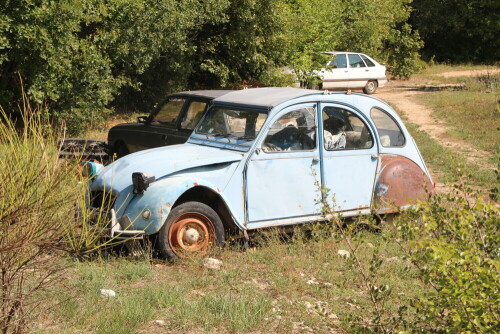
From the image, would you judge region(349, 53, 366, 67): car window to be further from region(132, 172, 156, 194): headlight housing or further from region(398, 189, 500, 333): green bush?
region(398, 189, 500, 333): green bush

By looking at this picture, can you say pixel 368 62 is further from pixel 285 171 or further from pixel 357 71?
pixel 285 171

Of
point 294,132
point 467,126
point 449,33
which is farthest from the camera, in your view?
point 449,33

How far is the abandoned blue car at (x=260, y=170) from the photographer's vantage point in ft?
22.7

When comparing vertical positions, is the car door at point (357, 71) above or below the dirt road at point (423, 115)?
above

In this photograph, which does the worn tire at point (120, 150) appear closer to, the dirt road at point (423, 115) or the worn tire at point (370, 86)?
the dirt road at point (423, 115)

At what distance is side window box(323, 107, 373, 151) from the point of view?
7.98 meters

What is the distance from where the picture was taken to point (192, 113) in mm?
10438

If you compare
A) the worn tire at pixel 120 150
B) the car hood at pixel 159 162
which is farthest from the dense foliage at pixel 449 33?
the car hood at pixel 159 162

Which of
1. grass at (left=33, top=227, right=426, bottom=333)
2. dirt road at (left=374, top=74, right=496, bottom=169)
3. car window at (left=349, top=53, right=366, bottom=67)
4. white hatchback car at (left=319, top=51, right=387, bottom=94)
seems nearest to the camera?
grass at (left=33, top=227, right=426, bottom=333)

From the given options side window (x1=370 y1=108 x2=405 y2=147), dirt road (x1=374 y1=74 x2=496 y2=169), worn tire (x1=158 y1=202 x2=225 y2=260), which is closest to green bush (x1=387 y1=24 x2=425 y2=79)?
dirt road (x1=374 y1=74 x2=496 y2=169)

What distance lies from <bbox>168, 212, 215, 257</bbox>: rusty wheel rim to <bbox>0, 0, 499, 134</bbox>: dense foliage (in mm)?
5234

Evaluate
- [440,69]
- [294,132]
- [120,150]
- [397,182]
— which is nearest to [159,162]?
[294,132]

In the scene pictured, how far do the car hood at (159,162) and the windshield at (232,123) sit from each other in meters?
0.30

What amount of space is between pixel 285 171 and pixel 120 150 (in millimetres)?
4834
